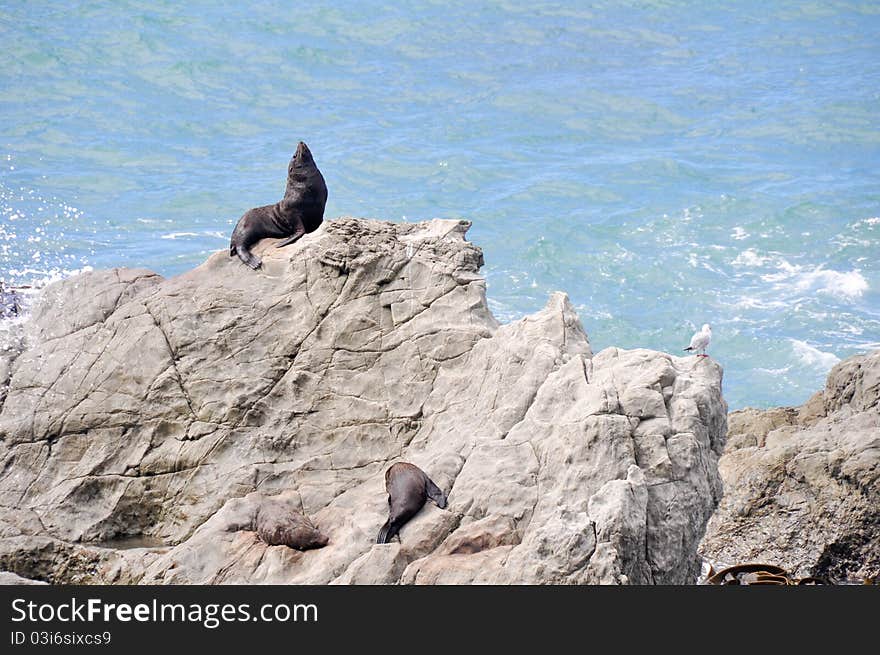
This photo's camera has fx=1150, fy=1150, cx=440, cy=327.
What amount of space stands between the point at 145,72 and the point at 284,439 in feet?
69.5

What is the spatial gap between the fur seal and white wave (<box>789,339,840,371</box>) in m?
12.4

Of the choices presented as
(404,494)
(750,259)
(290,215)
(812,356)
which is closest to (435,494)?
(404,494)

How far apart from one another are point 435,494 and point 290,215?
4079mm

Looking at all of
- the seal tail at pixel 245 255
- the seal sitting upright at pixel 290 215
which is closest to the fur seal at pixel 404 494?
the seal tail at pixel 245 255

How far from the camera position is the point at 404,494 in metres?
7.98

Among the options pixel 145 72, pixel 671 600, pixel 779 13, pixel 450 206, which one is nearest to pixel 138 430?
pixel 671 600

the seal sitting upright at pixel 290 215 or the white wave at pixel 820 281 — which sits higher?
the seal sitting upright at pixel 290 215

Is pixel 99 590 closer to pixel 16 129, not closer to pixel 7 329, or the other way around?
pixel 7 329

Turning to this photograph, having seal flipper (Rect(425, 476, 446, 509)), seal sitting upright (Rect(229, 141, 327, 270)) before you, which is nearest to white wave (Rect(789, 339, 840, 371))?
seal sitting upright (Rect(229, 141, 327, 270))

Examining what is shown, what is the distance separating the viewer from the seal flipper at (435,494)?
810cm

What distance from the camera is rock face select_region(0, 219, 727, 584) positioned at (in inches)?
303

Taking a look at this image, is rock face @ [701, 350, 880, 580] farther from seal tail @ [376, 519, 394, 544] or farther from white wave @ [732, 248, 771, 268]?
white wave @ [732, 248, 771, 268]

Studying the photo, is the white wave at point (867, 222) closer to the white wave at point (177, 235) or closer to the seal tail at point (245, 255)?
the white wave at point (177, 235)

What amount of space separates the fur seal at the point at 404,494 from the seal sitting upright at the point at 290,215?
3.02 m
